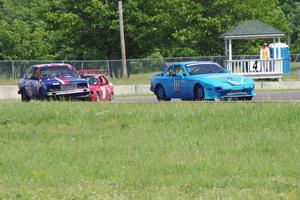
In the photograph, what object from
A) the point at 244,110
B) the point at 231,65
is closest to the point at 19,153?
the point at 244,110

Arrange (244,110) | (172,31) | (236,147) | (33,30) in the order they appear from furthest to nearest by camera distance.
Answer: (33,30)
(172,31)
(244,110)
(236,147)

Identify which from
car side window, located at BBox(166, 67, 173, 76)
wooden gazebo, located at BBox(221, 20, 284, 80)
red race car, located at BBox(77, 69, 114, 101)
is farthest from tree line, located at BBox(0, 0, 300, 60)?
car side window, located at BBox(166, 67, 173, 76)

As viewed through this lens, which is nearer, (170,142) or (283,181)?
(283,181)

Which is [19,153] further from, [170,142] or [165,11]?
[165,11]

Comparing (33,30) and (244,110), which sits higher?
(33,30)

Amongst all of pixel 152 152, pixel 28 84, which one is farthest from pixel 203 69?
pixel 152 152

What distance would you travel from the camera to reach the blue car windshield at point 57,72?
1069 inches

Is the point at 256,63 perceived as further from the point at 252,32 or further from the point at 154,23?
the point at 154,23

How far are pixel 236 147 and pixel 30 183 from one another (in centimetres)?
369

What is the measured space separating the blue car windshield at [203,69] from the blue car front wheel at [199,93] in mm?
763

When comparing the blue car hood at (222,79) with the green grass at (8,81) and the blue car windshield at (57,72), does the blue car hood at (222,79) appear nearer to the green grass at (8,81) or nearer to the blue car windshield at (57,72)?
the blue car windshield at (57,72)

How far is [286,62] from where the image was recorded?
45094 mm

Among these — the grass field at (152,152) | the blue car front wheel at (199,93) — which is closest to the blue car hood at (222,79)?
the blue car front wheel at (199,93)

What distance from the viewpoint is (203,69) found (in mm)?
24531
